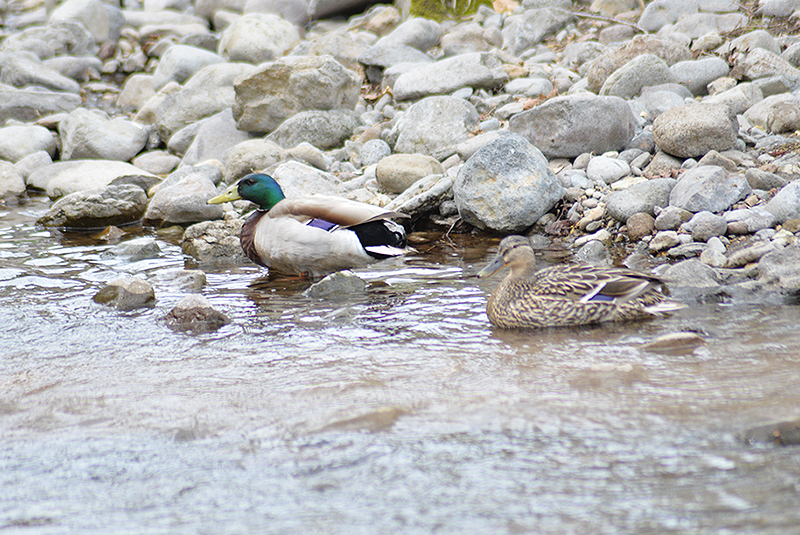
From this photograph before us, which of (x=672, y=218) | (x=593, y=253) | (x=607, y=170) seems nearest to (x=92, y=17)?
(x=607, y=170)

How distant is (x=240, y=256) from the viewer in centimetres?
696

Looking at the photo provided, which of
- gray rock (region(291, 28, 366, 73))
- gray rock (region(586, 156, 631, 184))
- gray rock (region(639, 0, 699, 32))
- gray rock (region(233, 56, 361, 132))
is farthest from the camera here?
gray rock (region(291, 28, 366, 73))

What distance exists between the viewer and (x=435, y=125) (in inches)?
354

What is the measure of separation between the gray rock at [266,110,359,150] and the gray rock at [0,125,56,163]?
4.62 m

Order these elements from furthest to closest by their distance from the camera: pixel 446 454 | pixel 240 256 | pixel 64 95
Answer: pixel 64 95 < pixel 240 256 < pixel 446 454

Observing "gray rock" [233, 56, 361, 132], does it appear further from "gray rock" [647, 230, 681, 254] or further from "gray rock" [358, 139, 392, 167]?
"gray rock" [647, 230, 681, 254]

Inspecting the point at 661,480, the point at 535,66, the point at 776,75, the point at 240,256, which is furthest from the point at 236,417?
the point at 535,66

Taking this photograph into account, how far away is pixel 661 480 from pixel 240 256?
5303 mm

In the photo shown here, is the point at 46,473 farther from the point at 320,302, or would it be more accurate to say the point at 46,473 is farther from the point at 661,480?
the point at 320,302

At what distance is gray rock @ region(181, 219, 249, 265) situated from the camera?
6816 mm

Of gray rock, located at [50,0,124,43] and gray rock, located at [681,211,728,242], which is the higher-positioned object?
gray rock, located at [50,0,124,43]

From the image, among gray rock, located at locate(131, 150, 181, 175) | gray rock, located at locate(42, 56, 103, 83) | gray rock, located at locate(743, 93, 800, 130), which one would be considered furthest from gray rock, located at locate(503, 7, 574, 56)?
gray rock, located at locate(42, 56, 103, 83)

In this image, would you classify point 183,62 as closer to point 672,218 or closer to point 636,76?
point 636,76

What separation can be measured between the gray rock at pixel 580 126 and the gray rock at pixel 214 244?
3.31 metres
